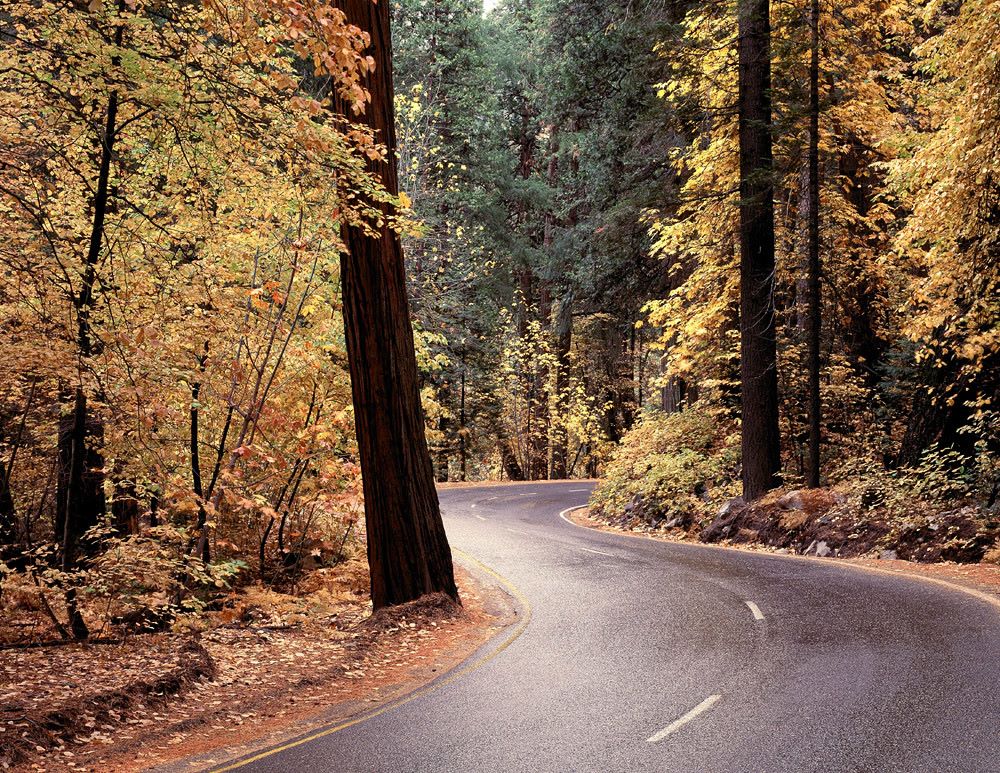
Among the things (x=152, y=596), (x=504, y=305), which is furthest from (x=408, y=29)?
(x=152, y=596)

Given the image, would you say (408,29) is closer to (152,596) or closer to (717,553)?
(717,553)

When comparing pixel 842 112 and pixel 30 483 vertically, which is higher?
pixel 842 112

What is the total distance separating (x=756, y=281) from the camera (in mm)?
19344

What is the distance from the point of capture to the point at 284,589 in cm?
1371

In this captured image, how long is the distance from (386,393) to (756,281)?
11202mm

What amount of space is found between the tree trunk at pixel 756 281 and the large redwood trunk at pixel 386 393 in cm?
1004

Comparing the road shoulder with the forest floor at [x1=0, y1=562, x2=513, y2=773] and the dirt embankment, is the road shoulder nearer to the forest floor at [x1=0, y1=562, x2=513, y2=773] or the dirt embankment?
the dirt embankment

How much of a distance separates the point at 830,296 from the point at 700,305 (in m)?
3.26

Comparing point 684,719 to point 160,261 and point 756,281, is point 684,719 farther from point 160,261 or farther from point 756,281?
point 756,281

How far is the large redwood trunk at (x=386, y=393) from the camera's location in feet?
36.0

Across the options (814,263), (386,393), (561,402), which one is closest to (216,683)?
(386,393)

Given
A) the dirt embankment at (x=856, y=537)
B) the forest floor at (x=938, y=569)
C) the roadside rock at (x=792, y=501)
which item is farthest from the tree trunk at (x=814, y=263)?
the forest floor at (x=938, y=569)

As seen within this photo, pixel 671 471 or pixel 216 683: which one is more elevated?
pixel 671 471

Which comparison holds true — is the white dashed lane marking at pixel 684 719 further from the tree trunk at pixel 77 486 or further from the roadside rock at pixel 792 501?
the roadside rock at pixel 792 501
